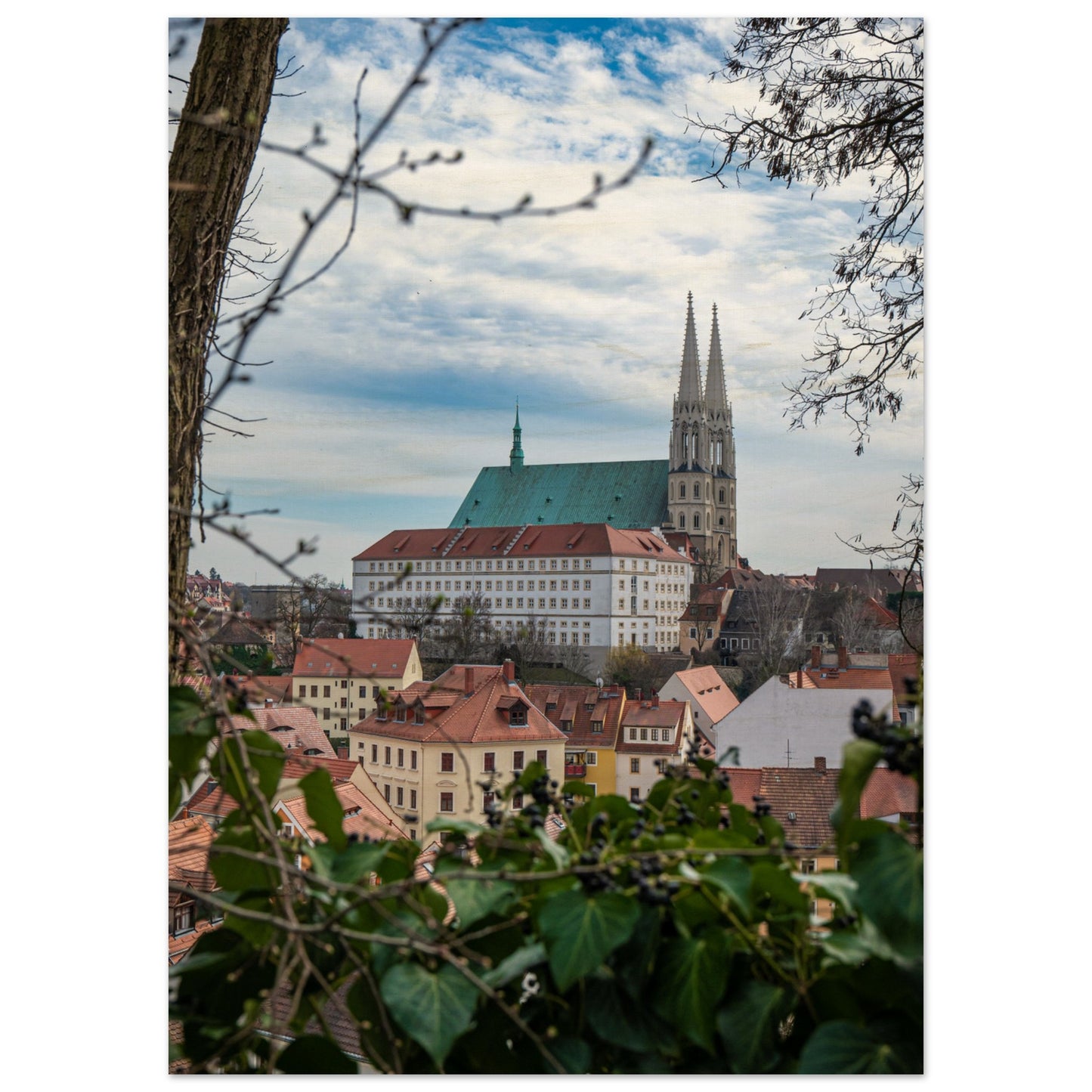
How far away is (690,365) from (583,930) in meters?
1.10

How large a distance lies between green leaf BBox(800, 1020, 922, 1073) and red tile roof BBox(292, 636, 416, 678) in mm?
833

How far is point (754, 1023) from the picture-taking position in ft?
3.31

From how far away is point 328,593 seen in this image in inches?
68.4

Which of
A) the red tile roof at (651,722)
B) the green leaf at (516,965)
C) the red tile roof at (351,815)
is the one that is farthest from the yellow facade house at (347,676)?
the green leaf at (516,965)

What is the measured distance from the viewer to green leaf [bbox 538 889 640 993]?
971mm

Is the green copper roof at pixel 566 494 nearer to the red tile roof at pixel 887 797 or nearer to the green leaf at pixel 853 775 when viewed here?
the red tile roof at pixel 887 797

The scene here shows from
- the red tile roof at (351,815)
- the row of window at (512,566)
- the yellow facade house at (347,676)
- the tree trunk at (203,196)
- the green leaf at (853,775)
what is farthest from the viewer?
the row of window at (512,566)

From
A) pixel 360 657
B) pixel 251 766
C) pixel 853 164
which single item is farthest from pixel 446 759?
pixel 853 164

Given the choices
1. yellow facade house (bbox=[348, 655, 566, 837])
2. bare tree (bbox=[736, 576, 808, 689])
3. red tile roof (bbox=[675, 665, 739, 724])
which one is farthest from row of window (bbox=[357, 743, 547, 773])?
bare tree (bbox=[736, 576, 808, 689])

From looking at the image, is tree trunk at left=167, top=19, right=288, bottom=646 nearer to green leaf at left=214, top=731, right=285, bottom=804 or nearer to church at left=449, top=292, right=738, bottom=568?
green leaf at left=214, top=731, right=285, bottom=804

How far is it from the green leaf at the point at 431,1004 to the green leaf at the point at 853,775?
1.24ft

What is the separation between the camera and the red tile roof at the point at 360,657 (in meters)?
1.64
